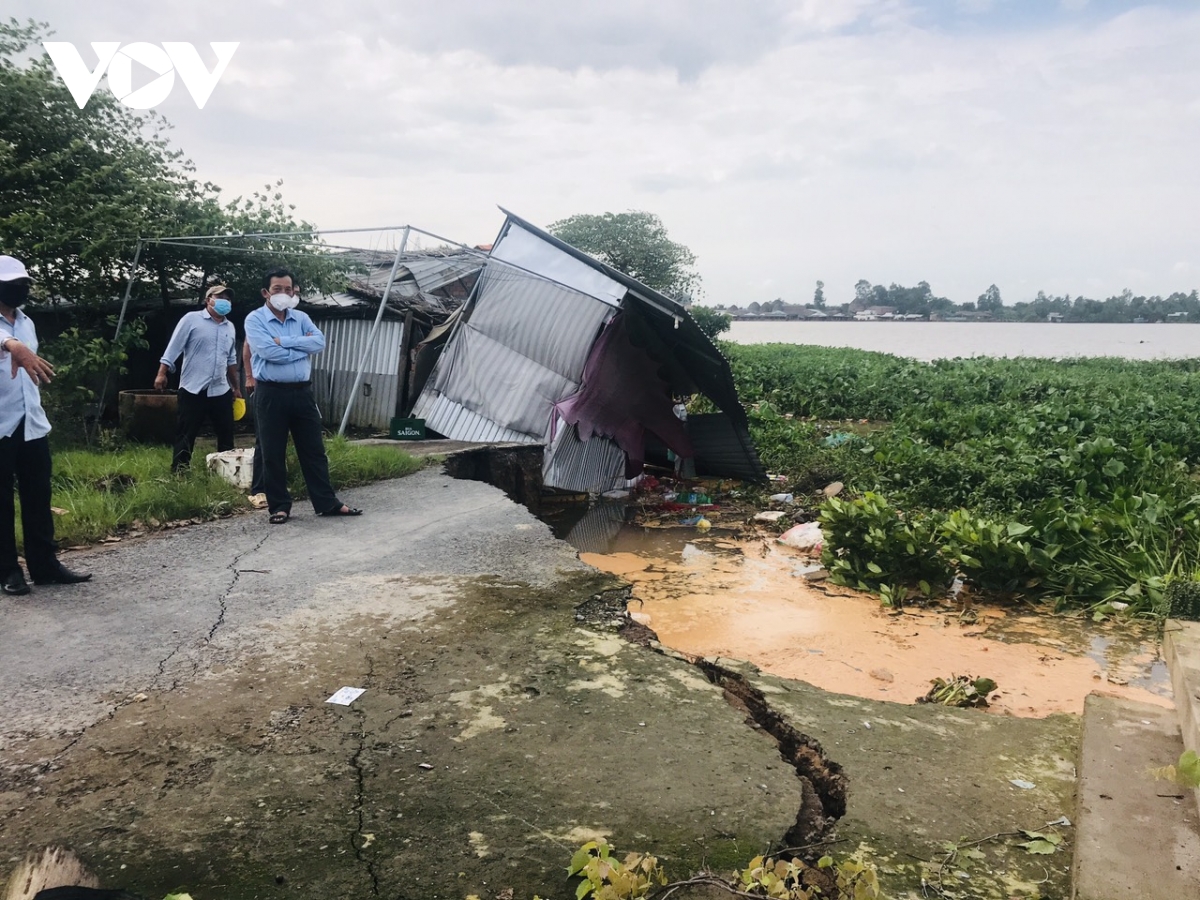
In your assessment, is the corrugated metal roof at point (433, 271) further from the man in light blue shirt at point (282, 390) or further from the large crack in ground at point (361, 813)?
the large crack in ground at point (361, 813)

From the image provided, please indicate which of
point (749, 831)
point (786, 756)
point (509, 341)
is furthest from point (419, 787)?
point (509, 341)

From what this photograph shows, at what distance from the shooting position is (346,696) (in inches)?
117

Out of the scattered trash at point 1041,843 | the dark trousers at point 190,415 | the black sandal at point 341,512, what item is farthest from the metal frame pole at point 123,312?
the scattered trash at point 1041,843

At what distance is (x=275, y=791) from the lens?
2371 millimetres

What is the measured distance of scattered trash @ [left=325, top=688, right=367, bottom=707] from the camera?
2.92 meters

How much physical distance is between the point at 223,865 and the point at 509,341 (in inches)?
304

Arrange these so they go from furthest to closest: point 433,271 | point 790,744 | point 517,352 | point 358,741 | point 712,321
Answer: point 712,321 → point 433,271 → point 517,352 → point 790,744 → point 358,741

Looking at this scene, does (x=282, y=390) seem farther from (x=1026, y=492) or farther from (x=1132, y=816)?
A: (x=1026, y=492)

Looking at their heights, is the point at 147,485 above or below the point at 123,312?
below

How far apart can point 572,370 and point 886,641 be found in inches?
193

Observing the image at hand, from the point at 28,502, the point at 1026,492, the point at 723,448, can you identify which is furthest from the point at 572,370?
the point at 28,502

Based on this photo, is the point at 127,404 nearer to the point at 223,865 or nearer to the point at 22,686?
the point at 22,686

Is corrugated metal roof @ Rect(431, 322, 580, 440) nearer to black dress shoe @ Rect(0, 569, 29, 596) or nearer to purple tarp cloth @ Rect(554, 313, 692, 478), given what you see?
purple tarp cloth @ Rect(554, 313, 692, 478)

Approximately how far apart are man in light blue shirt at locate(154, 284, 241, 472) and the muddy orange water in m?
3.56
